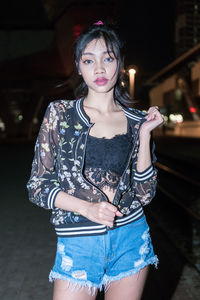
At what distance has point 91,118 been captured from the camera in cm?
184

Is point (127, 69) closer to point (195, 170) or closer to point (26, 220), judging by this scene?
point (26, 220)

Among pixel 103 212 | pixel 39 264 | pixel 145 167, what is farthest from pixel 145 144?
pixel 39 264

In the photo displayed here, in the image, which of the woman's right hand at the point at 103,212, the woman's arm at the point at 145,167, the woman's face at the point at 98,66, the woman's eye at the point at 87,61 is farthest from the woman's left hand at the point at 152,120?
the woman's right hand at the point at 103,212

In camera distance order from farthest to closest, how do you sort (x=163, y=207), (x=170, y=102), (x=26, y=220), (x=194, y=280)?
(x=170, y=102) → (x=163, y=207) → (x=26, y=220) → (x=194, y=280)

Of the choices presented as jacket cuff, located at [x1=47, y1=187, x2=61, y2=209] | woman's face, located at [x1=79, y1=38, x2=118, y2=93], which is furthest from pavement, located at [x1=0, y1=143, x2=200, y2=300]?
woman's face, located at [x1=79, y1=38, x2=118, y2=93]

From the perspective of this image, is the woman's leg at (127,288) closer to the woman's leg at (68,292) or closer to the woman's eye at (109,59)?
the woman's leg at (68,292)

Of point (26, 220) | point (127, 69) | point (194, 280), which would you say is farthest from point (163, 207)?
point (127, 69)

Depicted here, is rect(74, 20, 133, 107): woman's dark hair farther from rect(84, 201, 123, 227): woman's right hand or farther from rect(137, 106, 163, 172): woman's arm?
rect(84, 201, 123, 227): woman's right hand

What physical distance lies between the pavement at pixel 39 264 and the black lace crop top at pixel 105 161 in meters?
2.25

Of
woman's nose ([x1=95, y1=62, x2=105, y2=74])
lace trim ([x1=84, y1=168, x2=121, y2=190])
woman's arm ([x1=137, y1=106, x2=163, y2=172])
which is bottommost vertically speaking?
lace trim ([x1=84, y1=168, x2=121, y2=190])

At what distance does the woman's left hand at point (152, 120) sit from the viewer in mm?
1842

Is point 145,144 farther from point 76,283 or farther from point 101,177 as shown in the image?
point 76,283

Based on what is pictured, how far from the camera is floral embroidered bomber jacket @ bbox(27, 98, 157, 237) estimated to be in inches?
65.0

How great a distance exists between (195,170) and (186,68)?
25.4 meters
